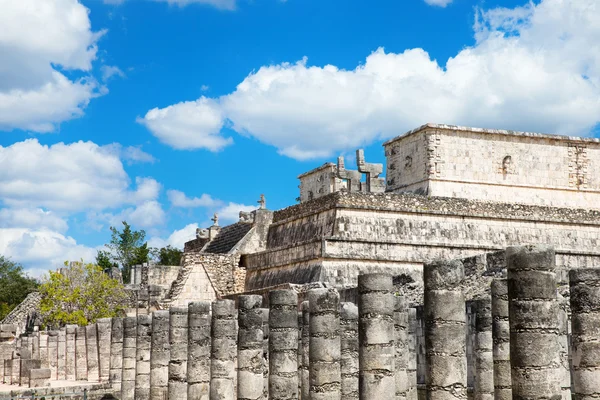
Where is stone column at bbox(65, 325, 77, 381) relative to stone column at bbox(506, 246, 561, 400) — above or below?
below

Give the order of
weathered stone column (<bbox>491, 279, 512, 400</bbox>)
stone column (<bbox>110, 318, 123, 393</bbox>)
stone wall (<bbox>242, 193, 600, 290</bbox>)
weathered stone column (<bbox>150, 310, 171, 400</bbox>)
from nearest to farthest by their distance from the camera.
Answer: weathered stone column (<bbox>491, 279, 512, 400</bbox>) < weathered stone column (<bbox>150, 310, 171, 400</bbox>) < stone column (<bbox>110, 318, 123, 393</bbox>) < stone wall (<bbox>242, 193, 600, 290</bbox>)

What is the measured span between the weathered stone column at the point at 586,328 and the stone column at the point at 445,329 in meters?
1.16

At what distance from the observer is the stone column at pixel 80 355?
85.2 ft

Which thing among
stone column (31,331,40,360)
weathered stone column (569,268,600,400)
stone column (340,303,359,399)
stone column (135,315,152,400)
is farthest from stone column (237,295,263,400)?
stone column (31,331,40,360)

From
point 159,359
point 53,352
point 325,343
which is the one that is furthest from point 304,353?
point 53,352

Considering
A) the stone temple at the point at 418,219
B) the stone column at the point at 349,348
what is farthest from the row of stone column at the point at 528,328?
the stone temple at the point at 418,219

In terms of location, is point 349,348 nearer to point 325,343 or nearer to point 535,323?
point 325,343

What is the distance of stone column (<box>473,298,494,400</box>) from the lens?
45.6 ft

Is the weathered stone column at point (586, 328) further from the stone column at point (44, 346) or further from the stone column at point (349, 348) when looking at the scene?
the stone column at point (44, 346)

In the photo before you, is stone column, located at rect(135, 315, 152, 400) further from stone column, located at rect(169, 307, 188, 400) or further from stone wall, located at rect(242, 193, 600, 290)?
stone wall, located at rect(242, 193, 600, 290)

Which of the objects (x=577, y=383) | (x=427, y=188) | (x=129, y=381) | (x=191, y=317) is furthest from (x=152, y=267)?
(x=577, y=383)

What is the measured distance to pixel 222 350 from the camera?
1430 centimetres

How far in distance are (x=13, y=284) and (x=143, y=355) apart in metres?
34.9

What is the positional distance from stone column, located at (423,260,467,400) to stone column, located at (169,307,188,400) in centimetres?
746
